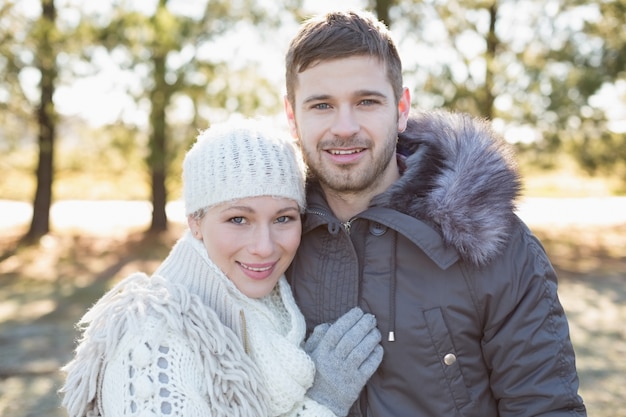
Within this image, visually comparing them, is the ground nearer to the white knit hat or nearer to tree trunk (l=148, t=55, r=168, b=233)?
tree trunk (l=148, t=55, r=168, b=233)

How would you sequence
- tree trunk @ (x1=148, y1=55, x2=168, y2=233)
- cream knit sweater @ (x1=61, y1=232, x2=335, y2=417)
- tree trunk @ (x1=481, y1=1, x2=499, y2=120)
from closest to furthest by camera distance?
cream knit sweater @ (x1=61, y1=232, x2=335, y2=417) < tree trunk @ (x1=148, y1=55, x2=168, y2=233) < tree trunk @ (x1=481, y1=1, x2=499, y2=120)

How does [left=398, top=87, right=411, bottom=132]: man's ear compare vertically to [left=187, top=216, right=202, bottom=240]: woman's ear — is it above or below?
above

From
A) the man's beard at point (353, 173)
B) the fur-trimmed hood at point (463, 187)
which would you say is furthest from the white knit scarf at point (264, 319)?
the fur-trimmed hood at point (463, 187)

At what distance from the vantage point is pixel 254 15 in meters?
11.6

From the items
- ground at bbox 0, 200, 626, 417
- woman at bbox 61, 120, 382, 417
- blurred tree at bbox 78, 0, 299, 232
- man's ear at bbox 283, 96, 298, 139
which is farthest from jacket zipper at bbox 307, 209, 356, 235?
blurred tree at bbox 78, 0, 299, 232

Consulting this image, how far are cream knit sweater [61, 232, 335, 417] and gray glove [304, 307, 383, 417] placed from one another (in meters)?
0.07

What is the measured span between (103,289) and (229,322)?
23.2 ft

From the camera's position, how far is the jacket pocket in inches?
91.4

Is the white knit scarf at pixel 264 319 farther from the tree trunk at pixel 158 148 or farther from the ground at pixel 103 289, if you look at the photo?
the tree trunk at pixel 158 148

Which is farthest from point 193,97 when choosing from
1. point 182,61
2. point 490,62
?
point 490,62

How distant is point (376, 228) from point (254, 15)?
9817 millimetres

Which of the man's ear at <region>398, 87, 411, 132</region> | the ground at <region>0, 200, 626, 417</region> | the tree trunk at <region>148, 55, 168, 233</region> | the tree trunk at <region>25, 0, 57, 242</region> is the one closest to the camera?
the man's ear at <region>398, 87, 411, 132</region>

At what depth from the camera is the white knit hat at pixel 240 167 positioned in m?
2.36

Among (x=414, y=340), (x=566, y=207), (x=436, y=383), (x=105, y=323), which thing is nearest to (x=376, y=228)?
(x=414, y=340)
